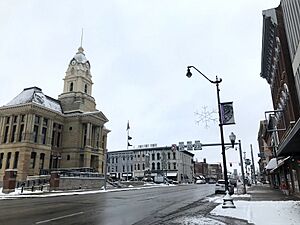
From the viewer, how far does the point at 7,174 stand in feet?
120

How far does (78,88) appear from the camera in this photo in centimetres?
7200

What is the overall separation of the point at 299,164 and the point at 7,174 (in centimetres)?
3443

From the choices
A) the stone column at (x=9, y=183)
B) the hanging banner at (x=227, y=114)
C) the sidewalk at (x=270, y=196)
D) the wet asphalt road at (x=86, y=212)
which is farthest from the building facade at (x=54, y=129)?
the hanging banner at (x=227, y=114)

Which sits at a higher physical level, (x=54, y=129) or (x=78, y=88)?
(x=78, y=88)

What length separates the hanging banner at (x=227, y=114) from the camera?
632 inches

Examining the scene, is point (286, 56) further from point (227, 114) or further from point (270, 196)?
point (270, 196)

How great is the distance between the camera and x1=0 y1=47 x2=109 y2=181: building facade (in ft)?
185

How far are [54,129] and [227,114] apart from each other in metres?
55.8

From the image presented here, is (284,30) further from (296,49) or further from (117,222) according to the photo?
(117,222)

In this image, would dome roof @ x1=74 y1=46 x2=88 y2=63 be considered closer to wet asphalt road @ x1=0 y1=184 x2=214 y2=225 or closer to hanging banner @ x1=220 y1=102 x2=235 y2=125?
wet asphalt road @ x1=0 y1=184 x2=214 y2=225

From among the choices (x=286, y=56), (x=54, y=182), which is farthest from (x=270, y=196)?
(x=54, y=182)

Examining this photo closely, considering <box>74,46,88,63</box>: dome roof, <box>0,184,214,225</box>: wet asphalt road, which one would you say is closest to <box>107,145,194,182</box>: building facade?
<box>74,46,88,63</box>: dome roof

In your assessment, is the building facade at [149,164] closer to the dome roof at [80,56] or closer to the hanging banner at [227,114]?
the dome roof at [80,56]

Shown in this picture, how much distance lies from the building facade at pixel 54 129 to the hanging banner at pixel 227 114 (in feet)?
160
